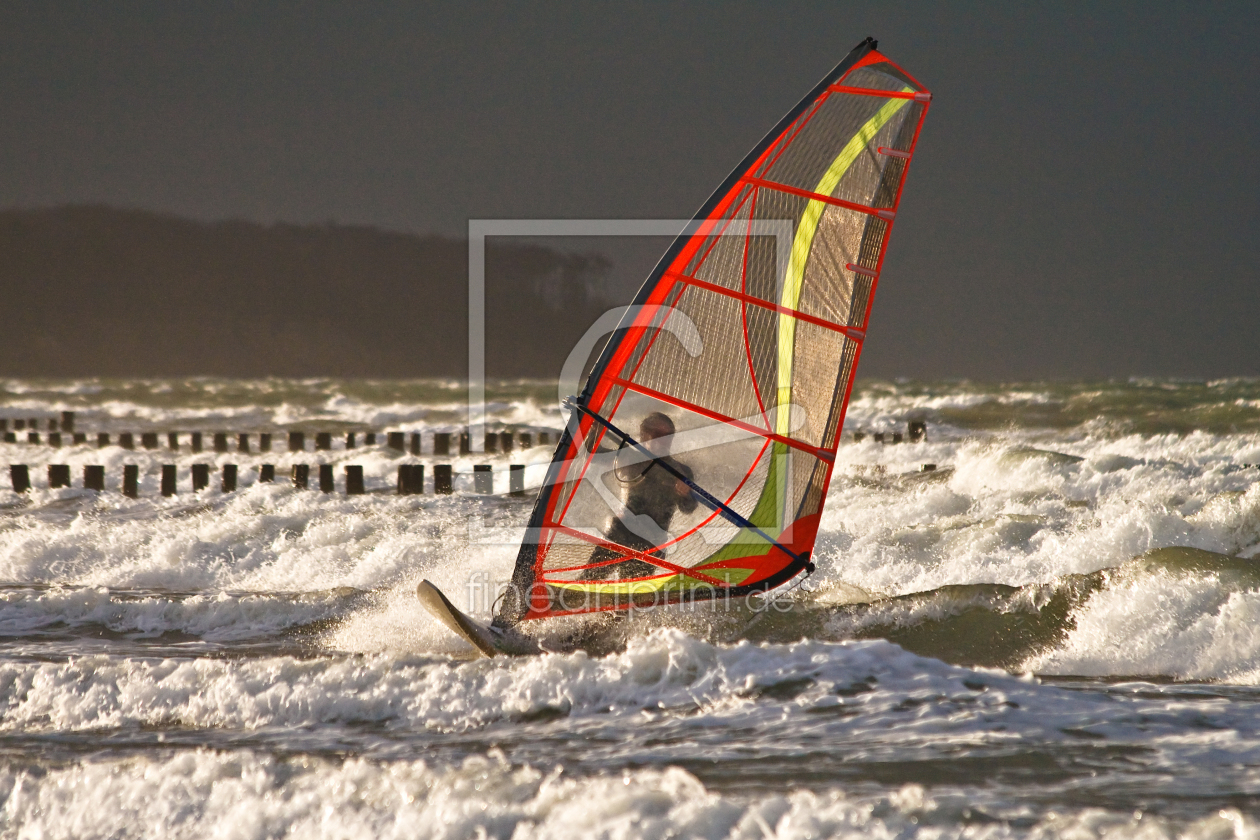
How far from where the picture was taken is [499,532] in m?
13.1

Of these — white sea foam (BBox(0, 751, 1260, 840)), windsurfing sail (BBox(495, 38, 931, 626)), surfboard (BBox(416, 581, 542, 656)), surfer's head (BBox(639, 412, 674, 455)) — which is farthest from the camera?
surfer's head (BBox(639, 412, 674, 455))

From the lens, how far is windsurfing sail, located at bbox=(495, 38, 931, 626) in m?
6.80

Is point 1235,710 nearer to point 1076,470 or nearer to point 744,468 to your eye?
point 744,468

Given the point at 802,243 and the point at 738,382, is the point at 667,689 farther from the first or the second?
the point at 802,243

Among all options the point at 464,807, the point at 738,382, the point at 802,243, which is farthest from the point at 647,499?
the point at 464,807

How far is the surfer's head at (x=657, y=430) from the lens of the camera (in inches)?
Answer: 272

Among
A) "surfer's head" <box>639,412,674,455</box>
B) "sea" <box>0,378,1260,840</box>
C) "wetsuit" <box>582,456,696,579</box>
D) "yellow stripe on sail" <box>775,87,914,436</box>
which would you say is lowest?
"sea" <box>0,378,1260,840</box>

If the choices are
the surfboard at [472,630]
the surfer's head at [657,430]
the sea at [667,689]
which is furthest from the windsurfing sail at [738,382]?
the sea at [667,689]

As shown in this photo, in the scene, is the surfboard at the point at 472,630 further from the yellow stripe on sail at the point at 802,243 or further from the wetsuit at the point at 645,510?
the yellow stripe on sail at the point at 802,243

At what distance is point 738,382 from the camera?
7.26 meters

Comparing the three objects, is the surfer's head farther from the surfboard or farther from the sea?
the surfboard

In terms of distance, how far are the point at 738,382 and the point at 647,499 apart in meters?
1.01

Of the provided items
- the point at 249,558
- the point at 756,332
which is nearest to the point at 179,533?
the point at 249,558

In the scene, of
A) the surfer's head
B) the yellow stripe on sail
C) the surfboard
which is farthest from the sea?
the yellow stripe on sail
